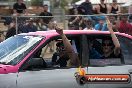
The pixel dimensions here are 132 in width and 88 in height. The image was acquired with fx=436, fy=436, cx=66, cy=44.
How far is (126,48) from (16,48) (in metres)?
1.82

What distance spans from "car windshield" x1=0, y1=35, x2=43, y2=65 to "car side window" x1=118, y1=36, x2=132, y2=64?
1.39 metres

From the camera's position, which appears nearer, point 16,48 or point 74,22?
point 16,48

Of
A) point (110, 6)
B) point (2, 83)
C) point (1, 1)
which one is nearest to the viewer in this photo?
point (2, 83)

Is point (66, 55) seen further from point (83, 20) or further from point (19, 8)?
point (19, 8)

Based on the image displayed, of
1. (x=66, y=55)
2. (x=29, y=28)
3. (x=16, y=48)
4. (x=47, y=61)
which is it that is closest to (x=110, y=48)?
(x=66, y=55)

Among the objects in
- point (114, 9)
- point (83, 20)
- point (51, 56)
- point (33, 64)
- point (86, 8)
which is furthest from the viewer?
point (86, 8)

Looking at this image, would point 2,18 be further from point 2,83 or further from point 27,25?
point 2,83

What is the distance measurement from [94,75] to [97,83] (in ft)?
0.43

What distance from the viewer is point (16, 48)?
6.79 m

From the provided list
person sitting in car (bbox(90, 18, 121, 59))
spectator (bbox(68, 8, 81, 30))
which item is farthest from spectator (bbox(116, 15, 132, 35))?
person sitting in car (bbox(90, 18, 121, 59))

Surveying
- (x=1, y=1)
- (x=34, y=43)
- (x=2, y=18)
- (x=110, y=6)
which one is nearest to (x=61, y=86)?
(x=34, y=43)

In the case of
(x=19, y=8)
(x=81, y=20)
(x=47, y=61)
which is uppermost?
(x=47, y=61)

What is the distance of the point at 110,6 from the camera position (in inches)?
597

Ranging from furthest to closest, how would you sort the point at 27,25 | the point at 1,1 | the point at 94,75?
1. the point at 1,1
2. the point at 27,25
3. the point at 94,75
